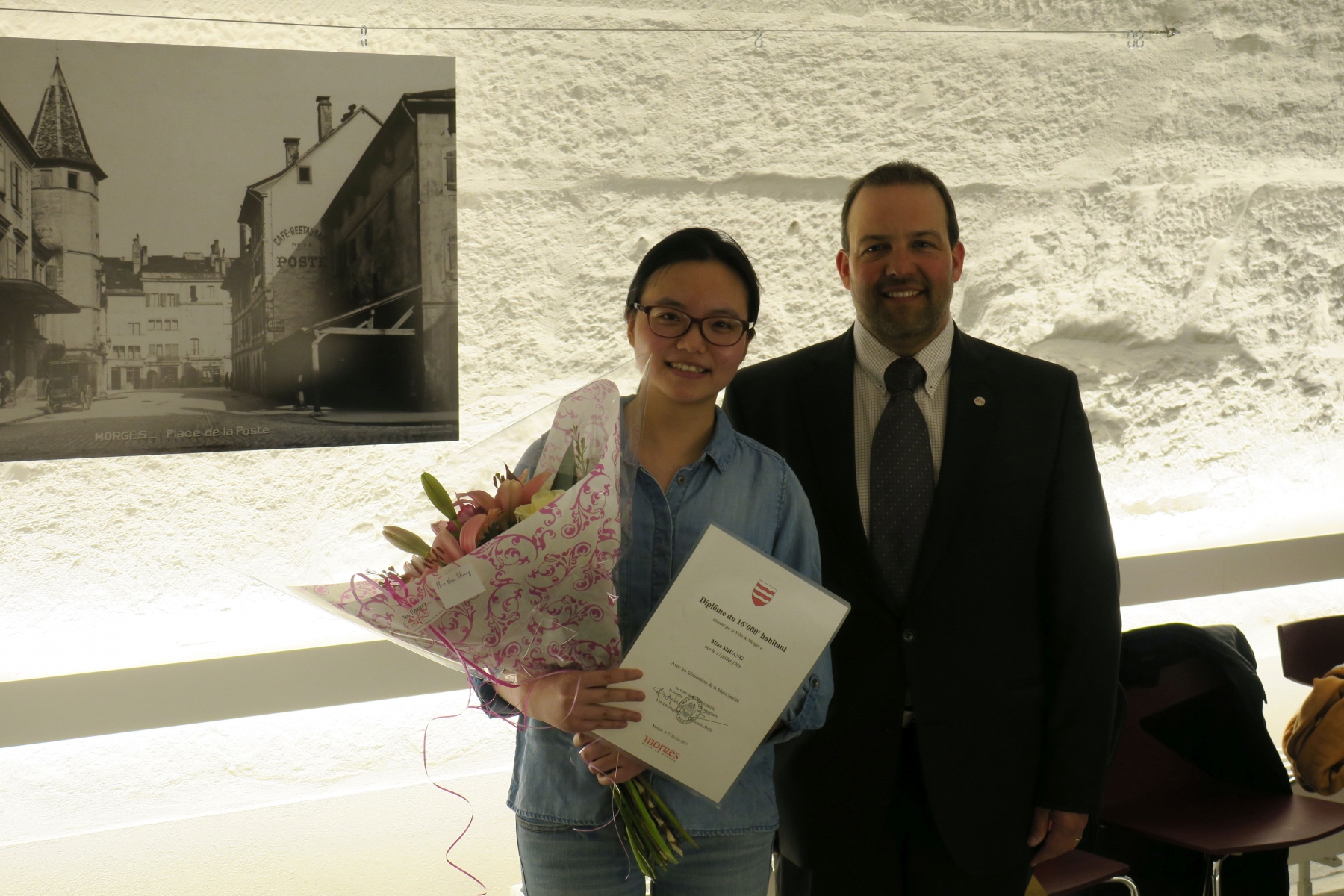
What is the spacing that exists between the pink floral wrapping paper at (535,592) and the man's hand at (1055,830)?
95 centimetres

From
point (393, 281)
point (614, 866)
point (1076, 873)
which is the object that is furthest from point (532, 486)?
point (1076, 873)

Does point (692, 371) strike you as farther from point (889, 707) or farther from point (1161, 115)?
point (1161, 115)

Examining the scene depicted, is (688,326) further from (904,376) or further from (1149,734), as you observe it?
(1149,734)

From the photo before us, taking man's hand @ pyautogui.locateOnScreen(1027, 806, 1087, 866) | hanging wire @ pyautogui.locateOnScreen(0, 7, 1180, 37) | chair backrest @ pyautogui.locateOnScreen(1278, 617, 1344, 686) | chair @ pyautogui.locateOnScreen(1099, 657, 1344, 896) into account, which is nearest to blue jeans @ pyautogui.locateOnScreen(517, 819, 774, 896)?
man's hand @ pyautogui.locateOnScreen(1027, 806, 1087, 866)

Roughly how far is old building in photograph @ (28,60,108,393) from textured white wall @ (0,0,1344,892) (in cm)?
19

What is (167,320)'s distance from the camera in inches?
90.4

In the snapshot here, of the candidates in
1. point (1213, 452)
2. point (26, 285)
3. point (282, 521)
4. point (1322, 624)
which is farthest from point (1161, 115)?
point (26, 285)

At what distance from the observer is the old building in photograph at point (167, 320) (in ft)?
7.42

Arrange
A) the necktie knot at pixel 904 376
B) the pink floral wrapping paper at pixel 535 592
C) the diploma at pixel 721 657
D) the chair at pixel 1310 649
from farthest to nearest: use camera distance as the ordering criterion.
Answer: the chair at pixel 1310 649 < the necktie knot at pixel 904 376 < the diploma at pixel 721 657 < the pink floral wrapping paper at pixel 535 592

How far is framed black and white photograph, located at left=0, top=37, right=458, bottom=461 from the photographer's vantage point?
2.20 metres

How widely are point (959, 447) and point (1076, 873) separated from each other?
116cm

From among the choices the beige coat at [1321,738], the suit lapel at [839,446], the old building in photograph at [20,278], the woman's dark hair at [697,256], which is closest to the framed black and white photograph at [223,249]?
the old building in photograph at [20,278]

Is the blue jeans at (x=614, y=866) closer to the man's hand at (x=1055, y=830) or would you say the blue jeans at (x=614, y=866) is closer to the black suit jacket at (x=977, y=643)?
the black suit jacket at (x=977, y=643)

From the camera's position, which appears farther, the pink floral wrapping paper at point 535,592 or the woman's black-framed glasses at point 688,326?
the woman's black-framed glasses at point 688,326
